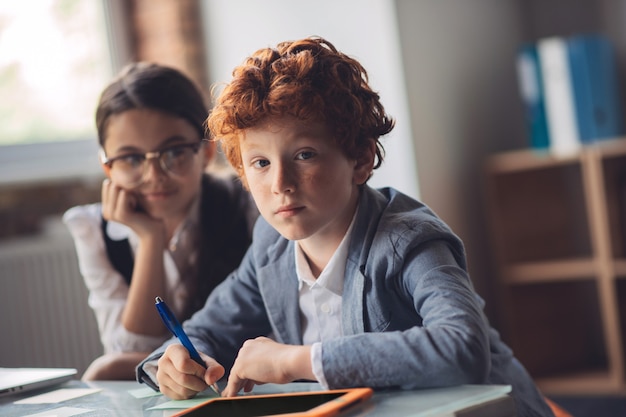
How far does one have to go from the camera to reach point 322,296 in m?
1.28

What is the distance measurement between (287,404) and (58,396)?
45 cm

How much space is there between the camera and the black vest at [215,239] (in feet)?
5.85

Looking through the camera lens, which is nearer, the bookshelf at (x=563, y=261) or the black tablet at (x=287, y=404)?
the black tablet at (x=287, y=404)

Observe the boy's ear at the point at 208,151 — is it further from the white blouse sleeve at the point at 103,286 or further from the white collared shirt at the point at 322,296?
the white collared shirt at the point at 322,296

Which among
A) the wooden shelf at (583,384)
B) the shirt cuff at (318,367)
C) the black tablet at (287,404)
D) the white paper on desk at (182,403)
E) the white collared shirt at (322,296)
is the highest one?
the white collared shirt at (322,296)

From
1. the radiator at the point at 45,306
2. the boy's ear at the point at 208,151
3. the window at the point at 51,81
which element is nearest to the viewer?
the boy's ear at the point at 208,151

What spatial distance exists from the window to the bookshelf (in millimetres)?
1503

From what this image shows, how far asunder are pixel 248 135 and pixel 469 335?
40 cm

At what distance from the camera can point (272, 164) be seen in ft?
3.84

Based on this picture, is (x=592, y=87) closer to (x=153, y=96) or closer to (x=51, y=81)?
(x=153, y=96)

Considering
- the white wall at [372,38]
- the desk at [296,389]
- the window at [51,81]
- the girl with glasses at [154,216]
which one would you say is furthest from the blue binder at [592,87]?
the desk at [296,389]

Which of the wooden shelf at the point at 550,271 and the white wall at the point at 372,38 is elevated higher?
the white wall at the point at 372,38

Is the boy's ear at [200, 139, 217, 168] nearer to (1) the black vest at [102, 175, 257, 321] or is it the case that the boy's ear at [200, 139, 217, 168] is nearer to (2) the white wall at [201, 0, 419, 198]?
(1) the black vest at [102, 175, 257, 321]

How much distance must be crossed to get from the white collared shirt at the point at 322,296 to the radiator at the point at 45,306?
6.07 feet
